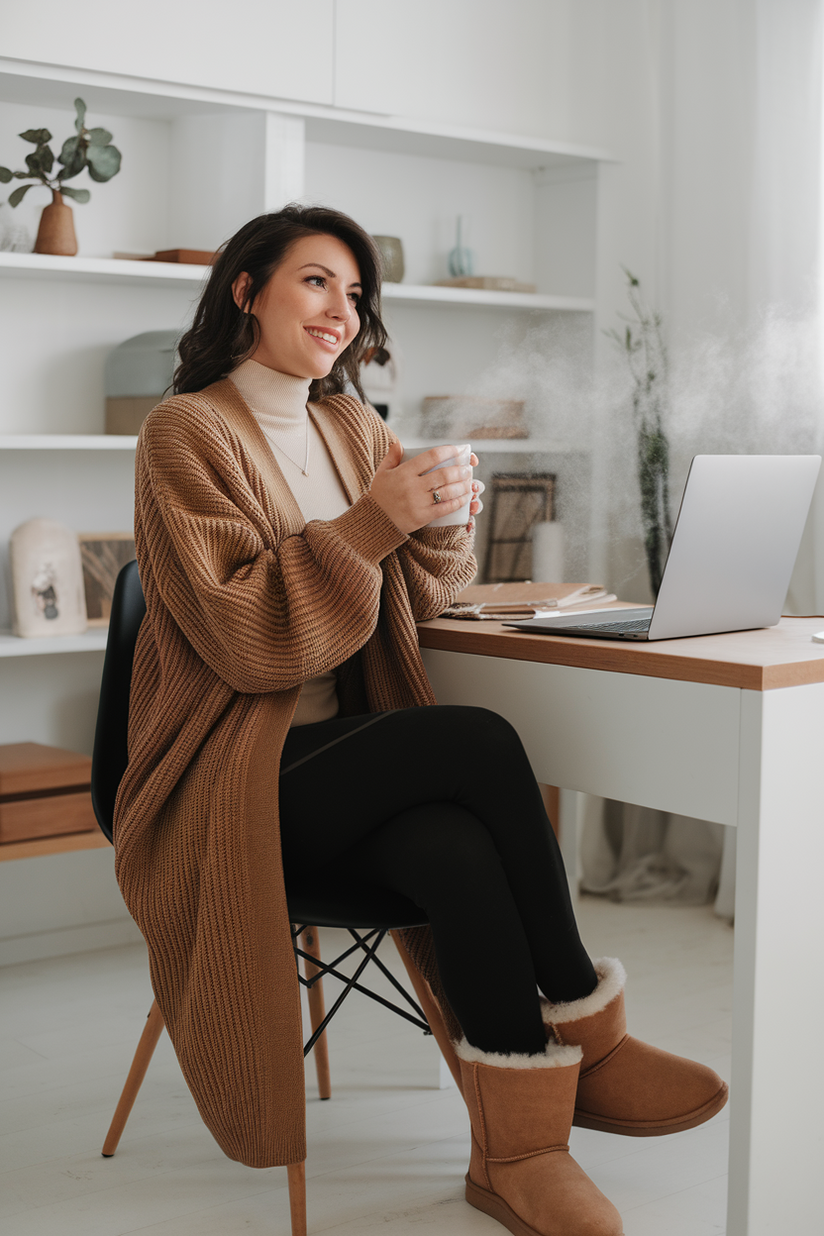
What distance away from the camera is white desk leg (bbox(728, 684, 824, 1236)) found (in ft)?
4.13

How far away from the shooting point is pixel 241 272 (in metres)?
1.67

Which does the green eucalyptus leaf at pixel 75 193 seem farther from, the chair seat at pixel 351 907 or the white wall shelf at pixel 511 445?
the chair seat at pixel 351 907

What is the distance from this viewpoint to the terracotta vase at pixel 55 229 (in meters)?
2.43

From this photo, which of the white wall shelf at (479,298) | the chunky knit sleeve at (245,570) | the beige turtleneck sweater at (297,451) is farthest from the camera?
the white wall shelf at (479,298)

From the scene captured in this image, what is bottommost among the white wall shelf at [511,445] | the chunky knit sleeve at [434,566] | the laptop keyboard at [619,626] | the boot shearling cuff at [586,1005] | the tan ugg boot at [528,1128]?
the tan ugg boot at [528,1128]

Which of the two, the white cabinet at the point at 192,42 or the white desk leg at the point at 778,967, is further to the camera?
the white cabinet at the point at 192,42

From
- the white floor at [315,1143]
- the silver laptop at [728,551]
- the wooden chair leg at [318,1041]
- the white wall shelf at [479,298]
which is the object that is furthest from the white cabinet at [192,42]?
the white floor at [315,1143]

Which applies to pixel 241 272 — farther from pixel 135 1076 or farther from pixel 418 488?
pixel 135 1076

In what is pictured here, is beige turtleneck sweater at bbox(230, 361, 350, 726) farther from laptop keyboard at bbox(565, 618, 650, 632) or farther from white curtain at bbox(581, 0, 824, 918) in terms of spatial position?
white curtain at bbox(581, 0, 824, 918)

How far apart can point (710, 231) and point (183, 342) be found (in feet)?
5.02

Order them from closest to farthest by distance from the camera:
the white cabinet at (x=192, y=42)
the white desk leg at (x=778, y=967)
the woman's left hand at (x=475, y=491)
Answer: the white desk leg at (x=778, y=967), the woman's left hand at (x=475, y=491), the white cabinet at (x=192, y=42)

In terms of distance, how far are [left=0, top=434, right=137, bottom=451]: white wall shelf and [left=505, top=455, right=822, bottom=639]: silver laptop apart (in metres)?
1.20

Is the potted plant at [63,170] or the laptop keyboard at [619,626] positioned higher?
the potted plant at [63,170]

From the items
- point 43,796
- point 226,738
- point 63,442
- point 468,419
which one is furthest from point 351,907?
point 468,419
